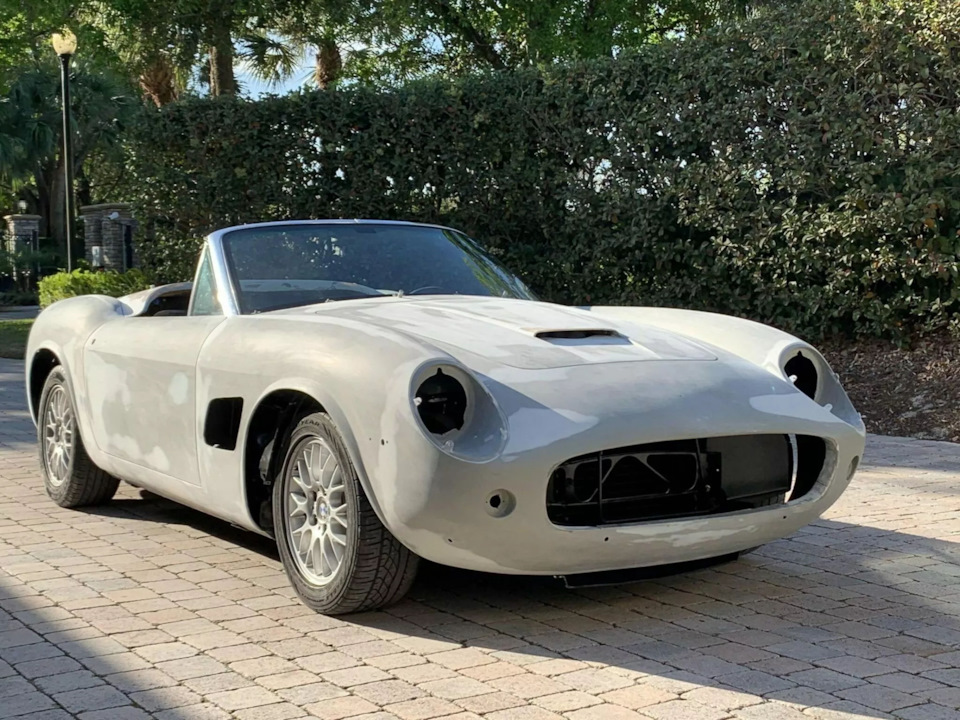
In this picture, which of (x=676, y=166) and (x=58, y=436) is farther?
(x=676, y=166)

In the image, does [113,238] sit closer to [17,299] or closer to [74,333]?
[17,299]

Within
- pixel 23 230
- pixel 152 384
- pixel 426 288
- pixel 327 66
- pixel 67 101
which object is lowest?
pixel 152 384

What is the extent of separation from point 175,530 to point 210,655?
2086 mm

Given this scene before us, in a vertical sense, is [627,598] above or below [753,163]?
below

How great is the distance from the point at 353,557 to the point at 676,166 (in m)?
8.00

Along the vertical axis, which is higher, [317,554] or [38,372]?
[38,372]

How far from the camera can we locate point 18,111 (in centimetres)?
4575

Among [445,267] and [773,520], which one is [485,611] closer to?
[773,520]

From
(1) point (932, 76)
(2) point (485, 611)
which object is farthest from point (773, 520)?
(1) point (932, 76)

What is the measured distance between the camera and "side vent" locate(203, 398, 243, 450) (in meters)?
4.89

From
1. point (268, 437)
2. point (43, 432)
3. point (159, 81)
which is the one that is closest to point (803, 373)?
point (268, 437)

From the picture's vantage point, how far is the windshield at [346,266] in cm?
544

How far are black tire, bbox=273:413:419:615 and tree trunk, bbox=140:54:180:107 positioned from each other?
20014 mm

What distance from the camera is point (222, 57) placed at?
20516mm
